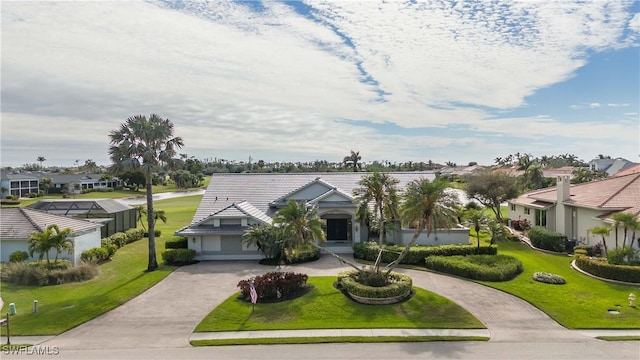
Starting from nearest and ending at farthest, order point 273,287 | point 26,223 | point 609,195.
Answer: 1. point 273,287
2. point 26,223
3. point 609,195

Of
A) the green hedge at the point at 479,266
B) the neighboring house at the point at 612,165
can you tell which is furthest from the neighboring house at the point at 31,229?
the neighboring house at the point at 612,165

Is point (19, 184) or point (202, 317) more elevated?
point (19, 184)

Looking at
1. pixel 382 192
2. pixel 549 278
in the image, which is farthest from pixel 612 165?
pixel 382 192

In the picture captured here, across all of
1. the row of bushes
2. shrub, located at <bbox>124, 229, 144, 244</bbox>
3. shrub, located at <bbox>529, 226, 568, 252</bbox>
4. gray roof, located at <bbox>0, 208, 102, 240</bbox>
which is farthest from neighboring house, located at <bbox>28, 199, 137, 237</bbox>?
shrub, located at <bbox>529, 226, 568, 252</bbox>

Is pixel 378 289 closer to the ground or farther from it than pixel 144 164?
closer to the ground

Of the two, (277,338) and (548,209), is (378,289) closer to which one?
(277,338)

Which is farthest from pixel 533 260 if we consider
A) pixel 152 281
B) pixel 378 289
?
pixel 152 281

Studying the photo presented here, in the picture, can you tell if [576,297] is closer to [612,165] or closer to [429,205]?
[429,205]
